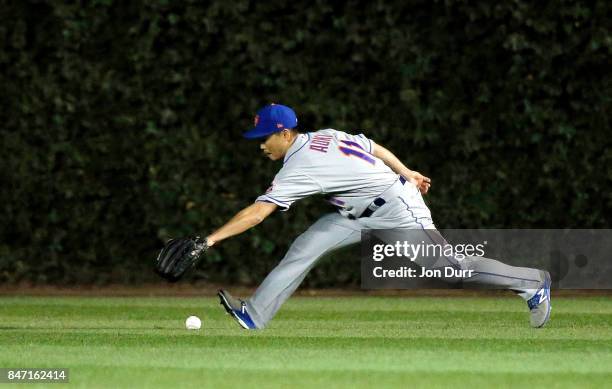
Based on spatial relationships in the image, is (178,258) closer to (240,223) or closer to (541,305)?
(240,223)

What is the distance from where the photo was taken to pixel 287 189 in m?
10.5

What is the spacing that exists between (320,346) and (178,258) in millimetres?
1237

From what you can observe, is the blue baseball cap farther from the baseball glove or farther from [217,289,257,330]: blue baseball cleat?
[217,289,257,330]: blue baseball cleat

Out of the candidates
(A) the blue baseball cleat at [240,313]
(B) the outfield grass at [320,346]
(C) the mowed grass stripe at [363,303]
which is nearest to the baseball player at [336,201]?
(A) the blue baseball cleat at [240,313]

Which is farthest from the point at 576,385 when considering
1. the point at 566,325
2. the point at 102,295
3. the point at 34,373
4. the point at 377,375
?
the point at 102,295

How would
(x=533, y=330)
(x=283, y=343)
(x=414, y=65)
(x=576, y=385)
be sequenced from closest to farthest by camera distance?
(x=576, y=385)
(x=283, y=343)
(x=533, y=330)
(x=414, y=65)

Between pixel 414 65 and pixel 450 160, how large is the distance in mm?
1029

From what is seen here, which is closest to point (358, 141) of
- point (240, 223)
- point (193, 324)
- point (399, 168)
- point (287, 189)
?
point (399, 168)

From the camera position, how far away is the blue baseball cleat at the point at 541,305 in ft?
35.9

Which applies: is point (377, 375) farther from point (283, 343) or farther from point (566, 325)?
point (566, 325)

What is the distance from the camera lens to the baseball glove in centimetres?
1018

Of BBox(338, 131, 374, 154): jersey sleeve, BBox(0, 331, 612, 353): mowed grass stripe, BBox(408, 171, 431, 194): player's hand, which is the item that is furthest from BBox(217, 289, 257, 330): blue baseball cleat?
BBox(408, 171, 431, 194): player's hand

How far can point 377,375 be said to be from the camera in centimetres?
813

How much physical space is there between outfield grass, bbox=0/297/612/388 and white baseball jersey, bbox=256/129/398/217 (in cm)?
98
